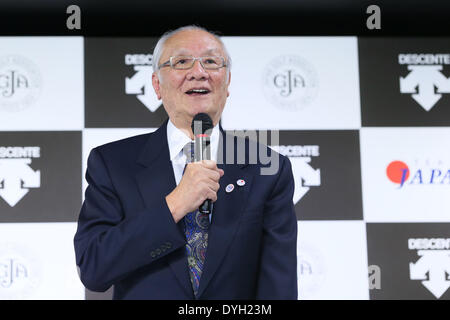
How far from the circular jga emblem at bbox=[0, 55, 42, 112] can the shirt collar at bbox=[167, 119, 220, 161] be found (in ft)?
6.34

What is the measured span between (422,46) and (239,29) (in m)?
1.10

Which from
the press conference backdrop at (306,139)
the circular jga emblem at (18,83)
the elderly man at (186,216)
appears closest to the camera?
the elderly man at (186,216)

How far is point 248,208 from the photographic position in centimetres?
149

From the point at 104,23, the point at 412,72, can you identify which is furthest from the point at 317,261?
the point at 104,23

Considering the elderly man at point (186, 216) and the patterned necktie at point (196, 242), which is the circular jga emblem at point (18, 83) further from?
the patterned necktie at point (196, 242)

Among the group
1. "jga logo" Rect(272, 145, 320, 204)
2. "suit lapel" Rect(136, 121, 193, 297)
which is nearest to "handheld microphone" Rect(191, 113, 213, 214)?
"suit lapel" Rect(136, 121, 193, 297)

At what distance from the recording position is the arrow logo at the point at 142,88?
336 cm

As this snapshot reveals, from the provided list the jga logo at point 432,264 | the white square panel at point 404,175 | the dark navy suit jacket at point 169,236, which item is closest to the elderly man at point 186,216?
the dark navy suit jacket at point 169,236

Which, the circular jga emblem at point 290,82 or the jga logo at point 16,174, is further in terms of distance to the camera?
the circular jga emblem at point 290,82

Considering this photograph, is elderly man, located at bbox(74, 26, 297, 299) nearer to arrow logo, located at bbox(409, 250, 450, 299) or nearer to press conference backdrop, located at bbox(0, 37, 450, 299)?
press conference backdrop, located at bbox(0, 37, 450, 299)

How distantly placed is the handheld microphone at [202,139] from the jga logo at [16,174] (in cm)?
194

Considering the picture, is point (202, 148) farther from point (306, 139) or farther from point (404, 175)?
point (404, 175)
